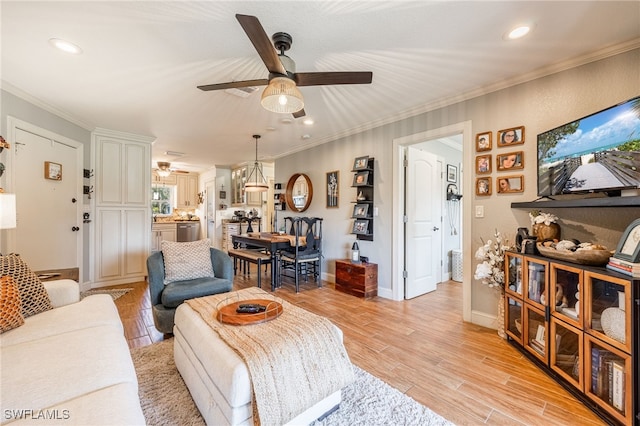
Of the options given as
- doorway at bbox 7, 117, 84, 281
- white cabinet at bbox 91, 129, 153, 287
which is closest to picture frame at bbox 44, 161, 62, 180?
doorway at bbox 7, 117, 84, 281

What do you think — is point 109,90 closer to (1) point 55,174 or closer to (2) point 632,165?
(1) point 55,174

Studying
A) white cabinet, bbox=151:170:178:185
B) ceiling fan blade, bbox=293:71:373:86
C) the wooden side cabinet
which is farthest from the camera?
white cabinet, bbox=151:170:178:185

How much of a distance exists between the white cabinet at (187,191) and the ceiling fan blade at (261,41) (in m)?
7.75

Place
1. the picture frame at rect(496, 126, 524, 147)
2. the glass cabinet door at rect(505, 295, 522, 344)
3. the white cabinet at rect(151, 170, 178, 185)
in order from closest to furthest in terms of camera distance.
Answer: the glass cabinet door at rect(505, 295, 522, 344), the picture frame at rect(496, 126, 524, 147), the white cabinet at rect(151, 170, 178, 185)

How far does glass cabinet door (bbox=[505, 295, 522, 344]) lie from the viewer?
89.0 inches

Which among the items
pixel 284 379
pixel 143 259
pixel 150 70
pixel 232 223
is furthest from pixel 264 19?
pixel 232 223

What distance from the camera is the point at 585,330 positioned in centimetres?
161

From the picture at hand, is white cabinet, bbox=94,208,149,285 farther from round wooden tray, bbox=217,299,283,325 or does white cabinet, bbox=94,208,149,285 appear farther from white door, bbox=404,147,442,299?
white door, bbox=404,147,442,299

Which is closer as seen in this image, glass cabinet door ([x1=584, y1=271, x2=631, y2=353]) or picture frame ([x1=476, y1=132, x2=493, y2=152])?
glass cabinet door ([x1=584, y1=271, x2=631, y2=353])

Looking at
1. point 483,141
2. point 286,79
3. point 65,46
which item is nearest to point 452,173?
point 483,141

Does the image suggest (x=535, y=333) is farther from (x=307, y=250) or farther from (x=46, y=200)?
(x=46, y=200)

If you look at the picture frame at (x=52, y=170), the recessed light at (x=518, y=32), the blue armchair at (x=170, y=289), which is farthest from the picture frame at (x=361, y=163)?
the picture frame at (x=52, y=170)

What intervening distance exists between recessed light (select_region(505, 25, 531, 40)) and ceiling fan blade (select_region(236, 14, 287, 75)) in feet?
5.37

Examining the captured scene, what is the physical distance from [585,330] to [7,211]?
12.8 ft
